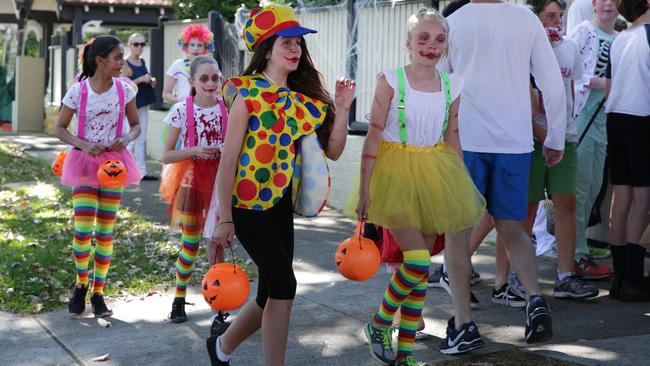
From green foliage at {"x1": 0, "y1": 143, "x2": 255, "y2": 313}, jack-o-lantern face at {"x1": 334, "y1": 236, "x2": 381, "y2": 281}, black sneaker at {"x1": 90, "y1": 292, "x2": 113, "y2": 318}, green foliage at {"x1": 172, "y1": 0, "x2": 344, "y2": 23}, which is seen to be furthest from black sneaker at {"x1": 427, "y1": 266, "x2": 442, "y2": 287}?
green foliage at {"x1": 172, "y1": 0, "x2": 344, "y2": 23}

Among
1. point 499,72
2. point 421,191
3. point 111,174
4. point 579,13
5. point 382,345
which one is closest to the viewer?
point 421,191

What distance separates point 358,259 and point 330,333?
1.27m

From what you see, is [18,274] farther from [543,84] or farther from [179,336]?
[543,84]

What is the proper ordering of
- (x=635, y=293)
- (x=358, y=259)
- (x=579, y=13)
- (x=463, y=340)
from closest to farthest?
(x=358, y=259) < (x=463, y=340) < (x=635, y=293) < (x=579, y=13)

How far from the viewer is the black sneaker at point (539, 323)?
5.57 metres

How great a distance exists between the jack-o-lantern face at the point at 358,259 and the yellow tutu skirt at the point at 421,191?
253 millimetres

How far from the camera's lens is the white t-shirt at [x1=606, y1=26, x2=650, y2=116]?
22.3ft

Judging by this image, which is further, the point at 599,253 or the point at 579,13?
the point at 599,253

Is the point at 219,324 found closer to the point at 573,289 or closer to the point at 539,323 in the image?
the point at 539,323

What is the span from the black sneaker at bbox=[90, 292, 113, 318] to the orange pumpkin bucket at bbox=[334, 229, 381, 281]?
2.32 m

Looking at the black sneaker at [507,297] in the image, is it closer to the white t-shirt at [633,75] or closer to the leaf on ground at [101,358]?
the white t-shirt at [633,75]

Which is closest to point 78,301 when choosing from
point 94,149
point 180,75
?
point 94,149

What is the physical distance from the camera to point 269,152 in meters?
4.69

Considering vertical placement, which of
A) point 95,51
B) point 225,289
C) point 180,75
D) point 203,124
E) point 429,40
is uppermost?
point 429,40
